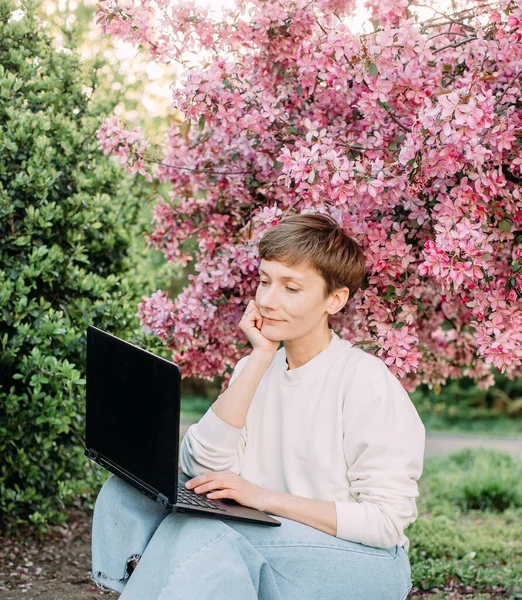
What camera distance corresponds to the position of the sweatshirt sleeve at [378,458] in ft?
7.50

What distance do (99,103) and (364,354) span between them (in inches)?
89.0

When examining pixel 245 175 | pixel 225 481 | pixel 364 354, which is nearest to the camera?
pixel 225 481

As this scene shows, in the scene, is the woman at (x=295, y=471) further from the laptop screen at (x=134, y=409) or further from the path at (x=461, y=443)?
the path at (x=461, y=443)

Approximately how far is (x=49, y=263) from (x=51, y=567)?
54.9 inches

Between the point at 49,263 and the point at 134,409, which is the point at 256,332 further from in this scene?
the point at 49,263

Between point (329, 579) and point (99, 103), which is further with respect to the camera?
point (99, 103)

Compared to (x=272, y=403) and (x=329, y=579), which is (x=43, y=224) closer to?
(x=272, y=403)

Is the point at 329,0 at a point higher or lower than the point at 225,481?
higher

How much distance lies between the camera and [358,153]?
10.3ft

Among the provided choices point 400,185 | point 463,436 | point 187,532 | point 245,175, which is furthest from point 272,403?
point 463,436

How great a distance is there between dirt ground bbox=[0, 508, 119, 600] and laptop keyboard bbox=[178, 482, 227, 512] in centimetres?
133

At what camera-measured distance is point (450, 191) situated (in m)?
2.78

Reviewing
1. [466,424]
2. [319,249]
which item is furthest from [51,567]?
[466,424]

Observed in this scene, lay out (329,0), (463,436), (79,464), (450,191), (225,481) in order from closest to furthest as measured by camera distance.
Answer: (225,481), (450,191), (329,0), (79,464), (463,436)
